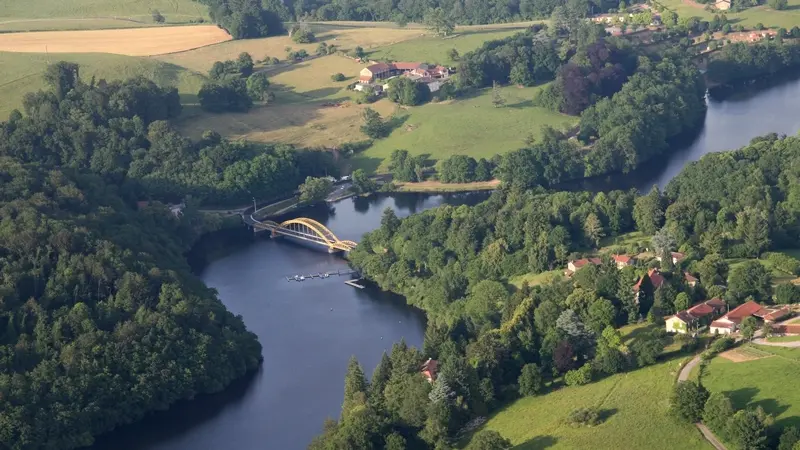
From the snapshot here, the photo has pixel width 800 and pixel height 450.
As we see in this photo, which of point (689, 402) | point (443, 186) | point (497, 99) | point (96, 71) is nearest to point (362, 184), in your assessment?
point (443, 186)

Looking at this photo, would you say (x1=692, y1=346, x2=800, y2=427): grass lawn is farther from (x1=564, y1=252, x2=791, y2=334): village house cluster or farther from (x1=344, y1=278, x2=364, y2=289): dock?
(x1=344, y1=278, x2=364, y2=289): dock

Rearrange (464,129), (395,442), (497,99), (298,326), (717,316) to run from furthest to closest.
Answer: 1. (497,99)
2. (464,129)
3. (298,326)
4. (717,316)
5. (395,442)

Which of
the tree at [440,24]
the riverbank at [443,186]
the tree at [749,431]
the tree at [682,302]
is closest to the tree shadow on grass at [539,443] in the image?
the tree at [749,431]

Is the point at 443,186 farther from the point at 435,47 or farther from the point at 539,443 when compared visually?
the point at 539,443

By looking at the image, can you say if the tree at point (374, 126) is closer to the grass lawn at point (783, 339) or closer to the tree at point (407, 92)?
the tree at point (407, 92)

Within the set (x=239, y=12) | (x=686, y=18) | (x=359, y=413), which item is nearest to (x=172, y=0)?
(x=239, y=12)
